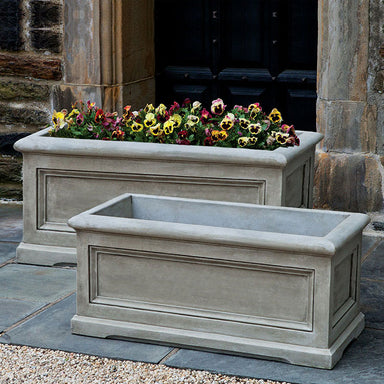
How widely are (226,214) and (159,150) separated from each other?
900mm

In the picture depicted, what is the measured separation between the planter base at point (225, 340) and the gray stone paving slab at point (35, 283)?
62 centimetres

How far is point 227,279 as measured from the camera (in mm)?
3814

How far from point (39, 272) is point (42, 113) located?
1768 mm

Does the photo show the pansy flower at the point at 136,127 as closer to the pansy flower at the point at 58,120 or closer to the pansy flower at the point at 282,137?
the pansy flower at the point at 58,120

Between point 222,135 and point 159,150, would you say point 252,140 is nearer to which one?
point 222,135

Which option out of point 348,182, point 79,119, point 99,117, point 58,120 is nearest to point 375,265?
point 348,182

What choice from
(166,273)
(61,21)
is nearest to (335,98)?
(61,21)

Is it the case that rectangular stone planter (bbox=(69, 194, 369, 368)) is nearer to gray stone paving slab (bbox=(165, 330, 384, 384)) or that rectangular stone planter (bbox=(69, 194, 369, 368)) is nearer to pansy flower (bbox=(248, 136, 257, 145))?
gray stone paving slab (bbox=(165, 330, 384, 384))

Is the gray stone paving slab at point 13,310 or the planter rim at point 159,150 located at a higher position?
the planter rim at point 159,150

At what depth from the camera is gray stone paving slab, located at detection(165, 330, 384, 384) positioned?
143 inches

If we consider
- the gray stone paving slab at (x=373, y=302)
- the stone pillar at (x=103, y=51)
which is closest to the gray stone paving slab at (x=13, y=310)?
the gray stone paving slab at (x=373, y=302)

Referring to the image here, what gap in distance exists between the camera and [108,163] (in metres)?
5.06

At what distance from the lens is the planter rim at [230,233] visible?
143 inches

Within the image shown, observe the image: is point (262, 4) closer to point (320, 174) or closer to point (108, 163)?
point (320, 174)
